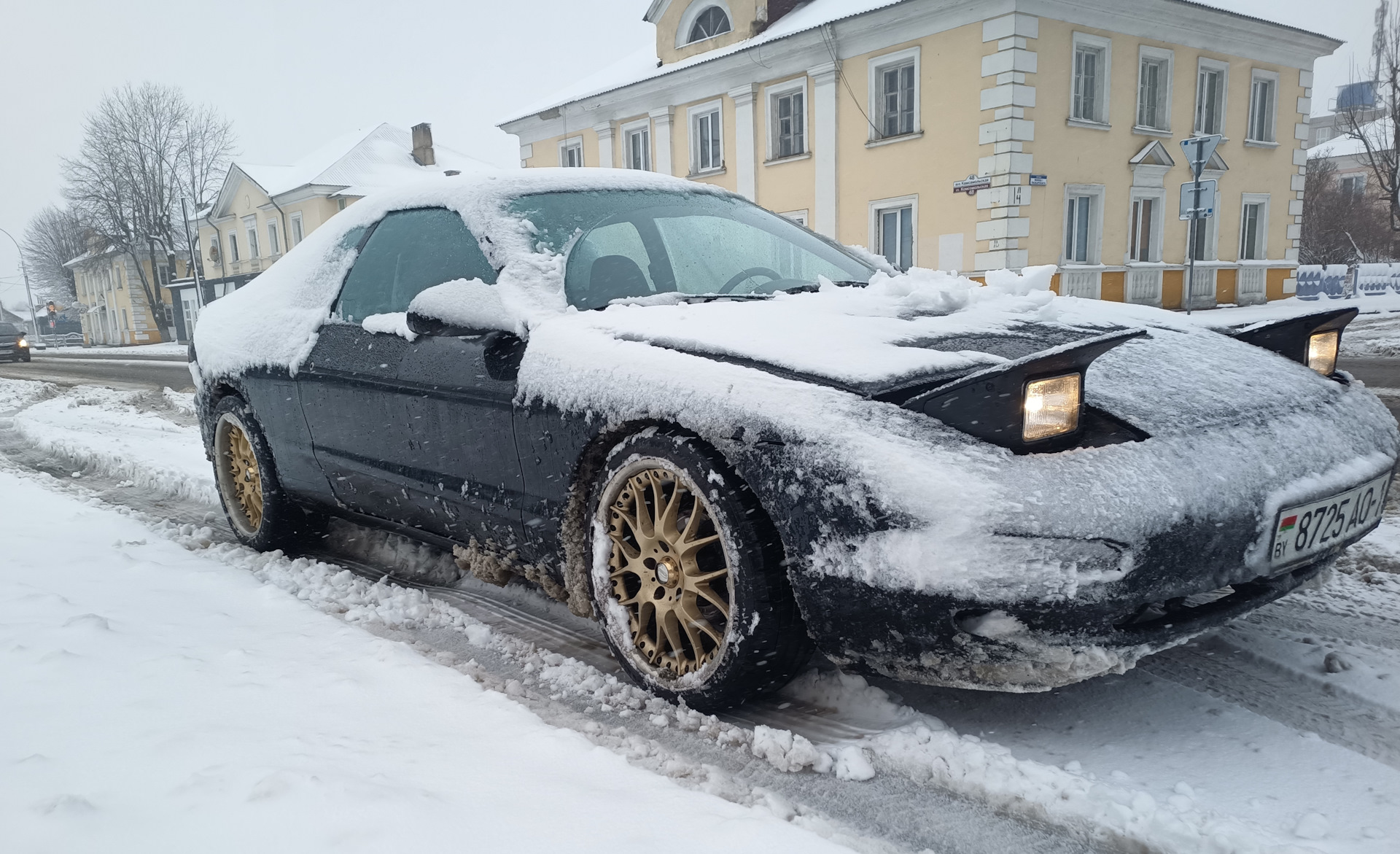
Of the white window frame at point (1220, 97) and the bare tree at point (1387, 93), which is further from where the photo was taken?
the bare tree at point (1387, 93)

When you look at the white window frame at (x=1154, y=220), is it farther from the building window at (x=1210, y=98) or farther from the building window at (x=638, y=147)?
the building window at (x=638, y=147)

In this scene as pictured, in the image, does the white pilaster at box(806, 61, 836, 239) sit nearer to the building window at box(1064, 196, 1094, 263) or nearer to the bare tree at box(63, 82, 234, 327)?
the building window at box(1064, 196, 1094, 263)

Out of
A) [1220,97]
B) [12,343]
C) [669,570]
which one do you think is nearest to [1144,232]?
[1220,97]

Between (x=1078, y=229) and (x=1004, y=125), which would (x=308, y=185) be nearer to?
(x=1004, y=125)

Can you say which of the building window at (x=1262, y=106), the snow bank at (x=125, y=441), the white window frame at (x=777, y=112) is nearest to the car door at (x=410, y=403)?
the snow bank at (x=125, y=441)

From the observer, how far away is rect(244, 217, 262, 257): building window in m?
41.6

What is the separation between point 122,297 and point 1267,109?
6037cm

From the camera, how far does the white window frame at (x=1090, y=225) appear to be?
17.7 metres

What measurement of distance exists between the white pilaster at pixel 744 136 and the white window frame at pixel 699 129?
0.45 m

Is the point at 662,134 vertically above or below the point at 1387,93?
below

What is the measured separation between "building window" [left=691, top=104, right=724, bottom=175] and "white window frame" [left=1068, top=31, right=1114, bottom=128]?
25.2 feet

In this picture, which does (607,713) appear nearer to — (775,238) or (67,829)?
(67,829)

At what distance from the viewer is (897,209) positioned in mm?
18406

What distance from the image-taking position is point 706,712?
84.1 inches
